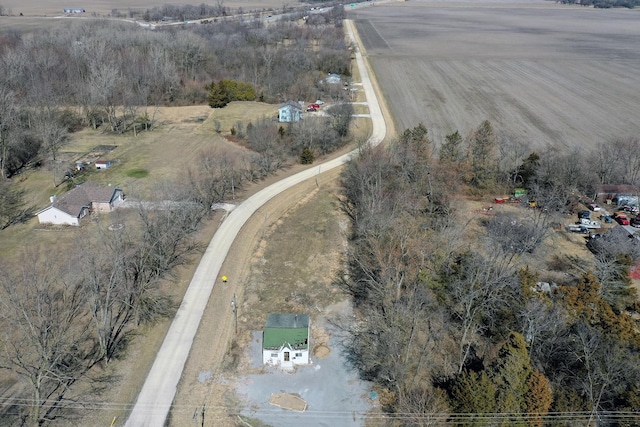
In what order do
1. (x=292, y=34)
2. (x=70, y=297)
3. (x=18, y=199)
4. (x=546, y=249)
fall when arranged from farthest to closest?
1. (x=292, y=34)
2. (x=18, y=199)
3. (x=546, y=249)
4. (x=70, y=297)

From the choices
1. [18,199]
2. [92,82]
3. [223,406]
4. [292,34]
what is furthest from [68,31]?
[223,406]

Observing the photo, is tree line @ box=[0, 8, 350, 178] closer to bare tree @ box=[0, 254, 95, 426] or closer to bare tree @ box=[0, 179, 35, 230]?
bare tree @ box=[0, 179, 35, 230]

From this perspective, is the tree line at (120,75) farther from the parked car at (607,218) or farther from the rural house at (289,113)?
the parked car at (607,218)

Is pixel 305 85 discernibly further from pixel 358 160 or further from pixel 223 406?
pixel 223 406

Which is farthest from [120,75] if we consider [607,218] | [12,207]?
[607,218]

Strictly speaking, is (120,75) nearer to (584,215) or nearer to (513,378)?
(584,215)

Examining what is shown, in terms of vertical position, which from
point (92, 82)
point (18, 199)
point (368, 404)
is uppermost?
point (92, 82)

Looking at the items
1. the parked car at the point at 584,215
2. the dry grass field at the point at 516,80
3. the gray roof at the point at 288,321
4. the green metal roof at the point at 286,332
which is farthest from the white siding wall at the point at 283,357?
the dry grass field at the point at 516,80
